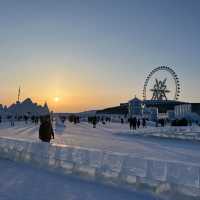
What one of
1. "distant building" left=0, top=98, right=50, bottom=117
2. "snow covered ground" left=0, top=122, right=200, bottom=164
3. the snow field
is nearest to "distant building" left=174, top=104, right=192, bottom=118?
"snow covered ground" left=0, top=122, right=200, bottom=164

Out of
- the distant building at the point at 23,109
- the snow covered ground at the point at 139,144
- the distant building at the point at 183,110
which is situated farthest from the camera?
the distant building at the point at 23,109

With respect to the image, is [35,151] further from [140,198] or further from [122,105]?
[122,105]

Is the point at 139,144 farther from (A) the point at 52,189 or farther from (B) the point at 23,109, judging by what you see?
(B) the point at 23,109

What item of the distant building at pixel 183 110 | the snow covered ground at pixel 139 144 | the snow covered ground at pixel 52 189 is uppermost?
the distant building at pixel 183 110

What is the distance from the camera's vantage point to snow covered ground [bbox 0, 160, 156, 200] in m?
7.02

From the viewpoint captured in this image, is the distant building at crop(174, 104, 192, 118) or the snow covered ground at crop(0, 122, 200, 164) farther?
the distant building at crop(174, 104, 192, 118)

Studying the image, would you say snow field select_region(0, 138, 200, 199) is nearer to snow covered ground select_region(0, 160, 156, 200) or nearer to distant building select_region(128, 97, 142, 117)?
snow covered ground select_region(0, 160, 156, 200)

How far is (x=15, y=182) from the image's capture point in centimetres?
840

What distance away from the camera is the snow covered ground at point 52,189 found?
702cm

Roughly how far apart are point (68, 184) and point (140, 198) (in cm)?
192

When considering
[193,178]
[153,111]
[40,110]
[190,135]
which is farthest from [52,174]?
[40,110]

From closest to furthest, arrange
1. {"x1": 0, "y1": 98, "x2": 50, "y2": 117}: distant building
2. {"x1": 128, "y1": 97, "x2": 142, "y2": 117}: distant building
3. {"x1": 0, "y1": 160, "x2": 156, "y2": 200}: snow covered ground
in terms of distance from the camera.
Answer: {"x1": 0, "y1": 160, "x2": 156, "y2": 200}: snow covered ground < {"x1": 128, "y1": 97, "x2": 142, "y2": 117}: distant building < {"x1": 0, "y1": 98, "x2": 50, "y2": 117}: distant building

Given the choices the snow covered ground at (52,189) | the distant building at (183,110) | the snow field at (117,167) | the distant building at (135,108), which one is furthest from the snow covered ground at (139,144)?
the distant building at (135,108)

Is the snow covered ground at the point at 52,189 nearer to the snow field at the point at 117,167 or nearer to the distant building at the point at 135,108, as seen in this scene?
the snow field at the point at 117,167
